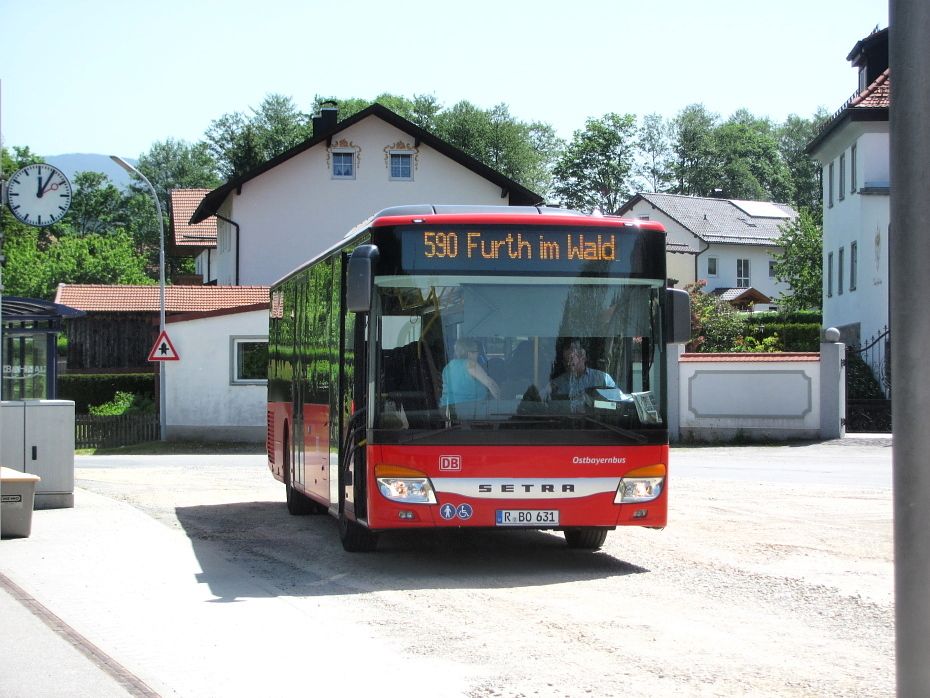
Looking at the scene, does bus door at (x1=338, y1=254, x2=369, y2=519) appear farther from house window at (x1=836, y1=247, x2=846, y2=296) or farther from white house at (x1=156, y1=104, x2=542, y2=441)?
house window at (x1=836, y1=247, x2=846, y2=296)

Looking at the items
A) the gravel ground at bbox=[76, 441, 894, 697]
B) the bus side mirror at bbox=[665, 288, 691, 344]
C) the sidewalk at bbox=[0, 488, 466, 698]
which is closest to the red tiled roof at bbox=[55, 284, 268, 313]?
the gravel ground at bbox=[76, 441, 894, 697]

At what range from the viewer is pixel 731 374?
103 ft

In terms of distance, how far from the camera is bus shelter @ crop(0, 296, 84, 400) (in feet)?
58.6

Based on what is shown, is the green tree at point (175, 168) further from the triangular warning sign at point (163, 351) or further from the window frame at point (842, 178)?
the triangular warning sign at point (163, 351)

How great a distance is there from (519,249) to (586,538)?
3042 mm

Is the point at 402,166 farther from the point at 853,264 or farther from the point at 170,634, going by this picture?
the point at 170,634

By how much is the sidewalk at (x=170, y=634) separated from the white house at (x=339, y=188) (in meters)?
35.2

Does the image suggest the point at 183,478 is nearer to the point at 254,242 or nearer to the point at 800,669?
the point at 800,669

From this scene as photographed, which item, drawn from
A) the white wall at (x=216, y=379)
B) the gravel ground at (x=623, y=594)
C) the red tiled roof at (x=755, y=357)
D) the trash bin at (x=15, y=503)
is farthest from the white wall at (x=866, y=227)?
the trash bin at (x=15, y=503)

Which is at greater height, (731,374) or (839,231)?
(839,231)

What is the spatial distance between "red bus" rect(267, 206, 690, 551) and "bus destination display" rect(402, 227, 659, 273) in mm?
12

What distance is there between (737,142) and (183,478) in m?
93.2

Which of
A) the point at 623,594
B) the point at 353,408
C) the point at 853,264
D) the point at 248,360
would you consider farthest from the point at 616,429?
the point at 853,264

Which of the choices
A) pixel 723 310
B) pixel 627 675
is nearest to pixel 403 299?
pixel 627 675
